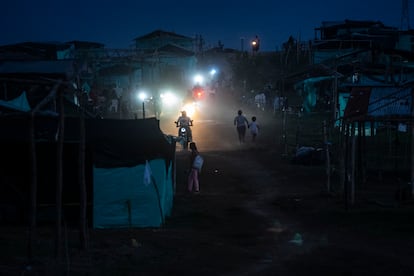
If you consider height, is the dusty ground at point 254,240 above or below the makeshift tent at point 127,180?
below

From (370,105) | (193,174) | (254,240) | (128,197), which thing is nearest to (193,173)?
(193,174)

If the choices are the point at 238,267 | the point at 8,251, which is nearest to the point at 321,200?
the point at 238,267

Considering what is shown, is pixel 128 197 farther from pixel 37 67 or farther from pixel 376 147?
pixel 376 147

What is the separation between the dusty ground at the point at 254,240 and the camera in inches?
363

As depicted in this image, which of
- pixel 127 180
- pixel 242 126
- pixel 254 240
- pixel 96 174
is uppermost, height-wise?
pixel 242 126

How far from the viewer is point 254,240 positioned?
469 inches

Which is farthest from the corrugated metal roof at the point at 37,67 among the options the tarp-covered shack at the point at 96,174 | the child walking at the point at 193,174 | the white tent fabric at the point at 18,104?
the tarp-covered shack at the point at 96,174

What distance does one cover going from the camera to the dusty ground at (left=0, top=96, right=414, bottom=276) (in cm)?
923

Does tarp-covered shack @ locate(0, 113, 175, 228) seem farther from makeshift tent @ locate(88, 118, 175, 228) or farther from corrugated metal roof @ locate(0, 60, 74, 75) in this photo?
corrugated metal roof @ locate(0, 60, 74, 75)

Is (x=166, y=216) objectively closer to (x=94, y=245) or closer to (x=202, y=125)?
(x=94, y=245)

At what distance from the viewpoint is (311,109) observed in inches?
1586

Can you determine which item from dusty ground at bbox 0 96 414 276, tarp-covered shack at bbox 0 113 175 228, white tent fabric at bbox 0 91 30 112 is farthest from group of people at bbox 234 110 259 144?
tarp-covered shack at bbox 0 113 175 228

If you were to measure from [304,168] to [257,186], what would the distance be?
349cm

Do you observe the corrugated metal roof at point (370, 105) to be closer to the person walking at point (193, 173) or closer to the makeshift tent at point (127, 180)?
the person walking at point (193, 173)
